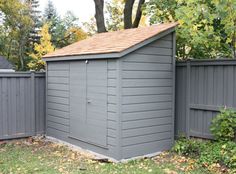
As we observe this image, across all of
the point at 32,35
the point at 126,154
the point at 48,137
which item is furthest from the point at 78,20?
the point at 126,154

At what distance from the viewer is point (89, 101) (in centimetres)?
689

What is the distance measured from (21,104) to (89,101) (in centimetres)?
220

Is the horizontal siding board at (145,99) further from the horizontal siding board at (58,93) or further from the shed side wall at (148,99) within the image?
the horizontal siding board at (58,93)

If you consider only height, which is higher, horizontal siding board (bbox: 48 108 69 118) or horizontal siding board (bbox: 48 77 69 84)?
horizontal siding board (bbox: 48 77 69 84)

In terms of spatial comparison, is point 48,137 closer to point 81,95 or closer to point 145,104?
point 81,95

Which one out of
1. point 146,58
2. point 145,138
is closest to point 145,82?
point 146,58

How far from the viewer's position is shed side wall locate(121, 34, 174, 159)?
20.5 feet

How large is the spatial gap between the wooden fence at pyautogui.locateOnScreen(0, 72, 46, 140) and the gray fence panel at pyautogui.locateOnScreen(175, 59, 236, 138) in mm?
3550

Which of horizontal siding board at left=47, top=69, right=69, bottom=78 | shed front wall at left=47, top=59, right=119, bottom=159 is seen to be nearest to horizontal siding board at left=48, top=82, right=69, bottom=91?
shed front wall at left=47, top=59, right=119, bottom=159

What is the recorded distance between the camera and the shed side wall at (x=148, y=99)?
6242 millimetres

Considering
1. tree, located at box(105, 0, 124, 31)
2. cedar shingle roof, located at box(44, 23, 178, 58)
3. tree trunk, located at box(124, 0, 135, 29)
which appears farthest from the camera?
tree, located at box(105, 0, 124, 31)

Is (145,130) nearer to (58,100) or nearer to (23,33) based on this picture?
(58,100)

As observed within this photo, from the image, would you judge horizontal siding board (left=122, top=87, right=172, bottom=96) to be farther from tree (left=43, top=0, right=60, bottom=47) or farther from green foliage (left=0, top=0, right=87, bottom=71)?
tree (left=43, top=0, right=60, bottom=47)

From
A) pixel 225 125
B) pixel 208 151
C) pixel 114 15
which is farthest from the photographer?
pixel 114 15
